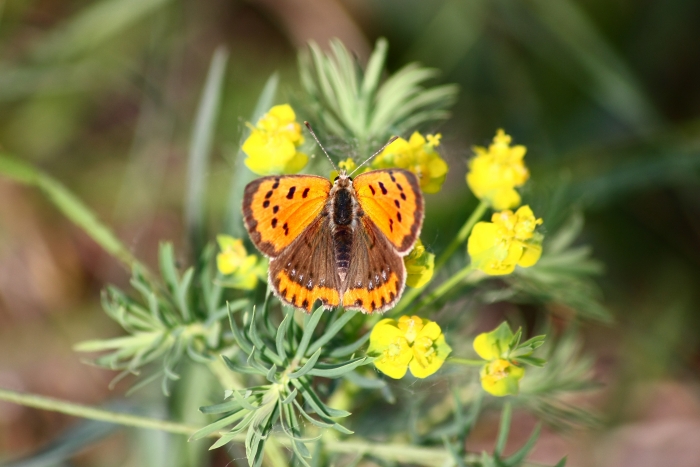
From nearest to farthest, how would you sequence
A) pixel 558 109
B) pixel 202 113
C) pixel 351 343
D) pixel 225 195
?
pixel 351 343, pixel 202 113, pixel 225 195, pixel 558 109

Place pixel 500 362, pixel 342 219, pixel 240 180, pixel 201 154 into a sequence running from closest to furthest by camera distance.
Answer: pixel 500 362, pixel 342 219, pixel 240 180, pixel 201 154

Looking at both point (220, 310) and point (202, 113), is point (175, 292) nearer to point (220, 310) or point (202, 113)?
point (220, 310)

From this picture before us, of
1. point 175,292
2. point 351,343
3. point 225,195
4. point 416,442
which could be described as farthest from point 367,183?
point 225,195

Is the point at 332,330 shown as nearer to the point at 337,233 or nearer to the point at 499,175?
the point at 337,233

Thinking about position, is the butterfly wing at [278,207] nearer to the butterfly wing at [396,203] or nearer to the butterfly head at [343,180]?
the butterfly head at [343,180]

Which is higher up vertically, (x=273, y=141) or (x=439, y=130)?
(x=439, y=130)

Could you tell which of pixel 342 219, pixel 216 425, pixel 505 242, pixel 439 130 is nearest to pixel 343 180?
pixel 342 219
